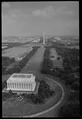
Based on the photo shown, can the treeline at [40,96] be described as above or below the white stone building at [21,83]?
below

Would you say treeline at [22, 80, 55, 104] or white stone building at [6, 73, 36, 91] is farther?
white stone building at [6, 73, 36, 91]

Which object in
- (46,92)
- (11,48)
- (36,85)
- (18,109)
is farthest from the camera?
(11,48)

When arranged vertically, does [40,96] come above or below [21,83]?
below

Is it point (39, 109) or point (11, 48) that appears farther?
point (11, 48)

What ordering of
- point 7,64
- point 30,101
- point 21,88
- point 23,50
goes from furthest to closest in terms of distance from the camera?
point 23,50
point 7,64
point 21,88
point 30,101

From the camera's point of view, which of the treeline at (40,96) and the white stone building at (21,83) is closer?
the treeline at (40,96)

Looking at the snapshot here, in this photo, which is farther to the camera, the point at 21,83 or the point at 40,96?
the point at 21,83

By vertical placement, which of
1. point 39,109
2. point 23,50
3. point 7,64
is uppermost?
point 23,50

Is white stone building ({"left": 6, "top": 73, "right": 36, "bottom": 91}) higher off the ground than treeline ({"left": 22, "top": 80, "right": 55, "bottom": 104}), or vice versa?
white stone building ({"left": 6, "top": 73, "right": 36, "bottom": 91})

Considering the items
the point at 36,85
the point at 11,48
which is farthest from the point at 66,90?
the point at 11,48

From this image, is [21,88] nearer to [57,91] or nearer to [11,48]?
[57,91]

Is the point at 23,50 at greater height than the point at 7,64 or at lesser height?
greater
